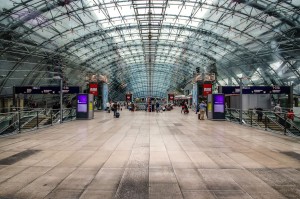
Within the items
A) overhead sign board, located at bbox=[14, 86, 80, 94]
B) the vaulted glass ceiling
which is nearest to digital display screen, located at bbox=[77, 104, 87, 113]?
overhead sign board, located at bbox=[14, 86, 80, 94]

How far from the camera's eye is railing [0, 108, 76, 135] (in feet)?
38.6

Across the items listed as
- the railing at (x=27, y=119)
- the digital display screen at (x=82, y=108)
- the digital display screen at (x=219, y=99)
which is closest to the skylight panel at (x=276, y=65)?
the digital display screen at (x=219, y=99)

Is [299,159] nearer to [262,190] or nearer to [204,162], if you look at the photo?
[204,162]

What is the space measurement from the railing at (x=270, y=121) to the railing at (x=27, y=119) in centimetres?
1179

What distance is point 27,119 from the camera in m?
13.6

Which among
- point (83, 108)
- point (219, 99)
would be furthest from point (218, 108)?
point (83, 108)

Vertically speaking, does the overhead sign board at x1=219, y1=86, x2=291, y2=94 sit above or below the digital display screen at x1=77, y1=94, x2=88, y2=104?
above

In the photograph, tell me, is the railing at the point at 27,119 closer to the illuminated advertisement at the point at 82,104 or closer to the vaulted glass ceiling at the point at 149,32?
the illuminated advertisement at the point at 82,104

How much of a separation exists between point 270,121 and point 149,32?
30130mm

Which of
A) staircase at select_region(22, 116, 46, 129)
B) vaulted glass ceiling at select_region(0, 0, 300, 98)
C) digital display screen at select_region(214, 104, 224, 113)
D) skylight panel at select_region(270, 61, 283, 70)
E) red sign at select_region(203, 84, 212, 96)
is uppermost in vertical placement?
vaulted glass ceiling at select_region(0, 0, 300, 98)

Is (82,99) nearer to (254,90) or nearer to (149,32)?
(254,90)

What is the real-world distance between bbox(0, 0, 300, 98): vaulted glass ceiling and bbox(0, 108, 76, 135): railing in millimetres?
15258

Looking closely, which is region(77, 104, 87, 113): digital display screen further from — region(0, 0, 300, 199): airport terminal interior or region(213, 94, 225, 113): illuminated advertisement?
region(213, 94, 225, 113): illuminated advertisement

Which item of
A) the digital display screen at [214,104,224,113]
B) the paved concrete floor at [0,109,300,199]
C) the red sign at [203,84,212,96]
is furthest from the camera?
the red sign at [203,84,212,96]
